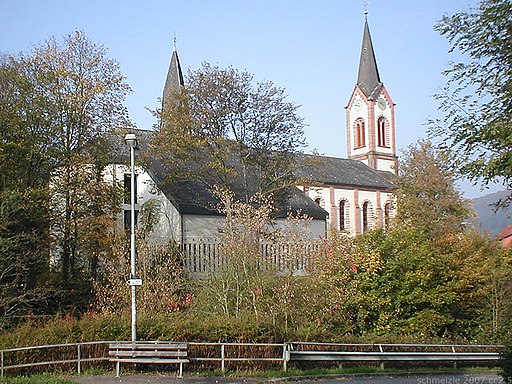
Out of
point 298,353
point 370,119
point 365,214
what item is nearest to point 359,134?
point 370,119

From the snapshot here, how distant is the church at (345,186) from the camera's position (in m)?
40.3

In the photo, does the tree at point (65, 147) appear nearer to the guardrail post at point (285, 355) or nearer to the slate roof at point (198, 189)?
the slate roof at point (198, 189)

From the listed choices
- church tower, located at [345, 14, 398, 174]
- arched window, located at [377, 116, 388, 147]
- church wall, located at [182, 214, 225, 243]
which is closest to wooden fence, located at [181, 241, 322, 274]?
church wall, located at [182, 214, 225, 243]

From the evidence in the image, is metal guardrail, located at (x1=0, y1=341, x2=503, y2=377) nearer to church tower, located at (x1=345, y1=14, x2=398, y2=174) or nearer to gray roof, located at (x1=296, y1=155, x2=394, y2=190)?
gray roof, located at (x1=296, y1=155, x2=394, y2=190)

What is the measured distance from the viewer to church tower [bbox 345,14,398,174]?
249 ft

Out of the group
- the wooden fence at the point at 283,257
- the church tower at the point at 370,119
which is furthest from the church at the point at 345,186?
the wooden fence at the point at 283,257

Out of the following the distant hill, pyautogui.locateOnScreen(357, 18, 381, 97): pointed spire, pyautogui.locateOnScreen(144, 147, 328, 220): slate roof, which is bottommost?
the distant hill

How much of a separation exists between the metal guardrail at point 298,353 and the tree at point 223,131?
47.6ft

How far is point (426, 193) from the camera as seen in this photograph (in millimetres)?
49594

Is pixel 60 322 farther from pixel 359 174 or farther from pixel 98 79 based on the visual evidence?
pixel 359 174

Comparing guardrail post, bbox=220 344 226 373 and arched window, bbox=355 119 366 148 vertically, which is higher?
arched window, bbox=355 119 366 148

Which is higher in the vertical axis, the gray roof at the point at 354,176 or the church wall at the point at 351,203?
the gray roof at the point at 354,176

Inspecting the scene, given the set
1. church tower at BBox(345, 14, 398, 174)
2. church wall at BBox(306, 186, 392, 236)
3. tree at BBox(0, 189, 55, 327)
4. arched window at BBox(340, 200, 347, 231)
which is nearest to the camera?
tree at BBox(0, 189, 55, 327)

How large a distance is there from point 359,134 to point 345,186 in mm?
13602
